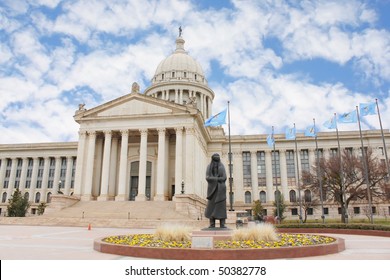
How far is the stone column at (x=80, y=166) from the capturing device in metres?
47.7

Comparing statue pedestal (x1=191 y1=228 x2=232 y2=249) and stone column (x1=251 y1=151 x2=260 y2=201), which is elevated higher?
stone column (x1=251 y1=151 x2=260 y2=201)

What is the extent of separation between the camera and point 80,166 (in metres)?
48.7

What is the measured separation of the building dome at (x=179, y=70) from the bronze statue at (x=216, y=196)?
64.2 metres

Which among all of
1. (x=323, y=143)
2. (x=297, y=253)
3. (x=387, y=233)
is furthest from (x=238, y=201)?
(x=297, y=253)

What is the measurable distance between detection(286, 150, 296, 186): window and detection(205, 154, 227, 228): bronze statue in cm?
5314

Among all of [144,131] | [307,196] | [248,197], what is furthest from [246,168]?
Result: [144,131]

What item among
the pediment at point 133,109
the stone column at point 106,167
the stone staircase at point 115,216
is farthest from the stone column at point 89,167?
the pediment at point 133,109

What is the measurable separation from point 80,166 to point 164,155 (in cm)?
1297

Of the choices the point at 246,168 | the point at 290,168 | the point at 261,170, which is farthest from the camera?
the point at 246,168

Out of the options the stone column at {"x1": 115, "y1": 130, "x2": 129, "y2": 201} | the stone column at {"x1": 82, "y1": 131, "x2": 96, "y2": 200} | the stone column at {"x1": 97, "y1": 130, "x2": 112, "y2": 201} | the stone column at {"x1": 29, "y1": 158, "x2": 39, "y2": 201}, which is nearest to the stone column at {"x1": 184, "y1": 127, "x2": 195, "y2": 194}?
the stone column at {"x1": 115, "y1": 130, "x2": 129, "y2": 201}

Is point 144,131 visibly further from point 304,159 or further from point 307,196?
point 304,159

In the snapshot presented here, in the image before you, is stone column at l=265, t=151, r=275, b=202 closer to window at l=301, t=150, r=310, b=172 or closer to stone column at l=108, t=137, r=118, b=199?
window at l=301, t=150, r=310, b=172

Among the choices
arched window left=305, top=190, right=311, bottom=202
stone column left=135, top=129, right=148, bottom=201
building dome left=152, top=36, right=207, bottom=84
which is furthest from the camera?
building dome left=152, top=36, right=207, bottom=84

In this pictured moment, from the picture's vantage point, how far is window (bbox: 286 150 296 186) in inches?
2559
